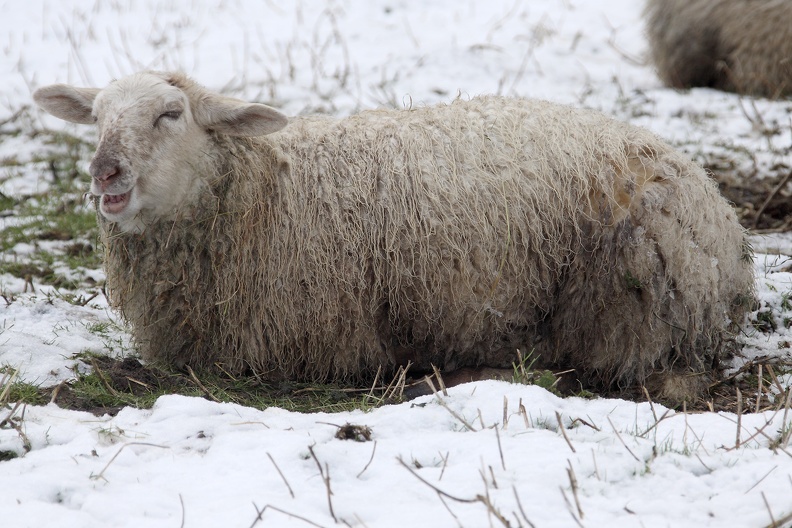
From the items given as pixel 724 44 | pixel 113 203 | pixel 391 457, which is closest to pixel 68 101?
pixel 113 203

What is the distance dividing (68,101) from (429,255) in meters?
2.11

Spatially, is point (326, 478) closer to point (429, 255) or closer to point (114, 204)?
point (429, 255)

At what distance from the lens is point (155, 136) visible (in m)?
→ 4.32

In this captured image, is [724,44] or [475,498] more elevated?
[724,44]

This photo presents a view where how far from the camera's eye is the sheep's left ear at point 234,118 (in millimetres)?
4500

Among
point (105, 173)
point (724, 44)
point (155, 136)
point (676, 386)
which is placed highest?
point (724, 44)

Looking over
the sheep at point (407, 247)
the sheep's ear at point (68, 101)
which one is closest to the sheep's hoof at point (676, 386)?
the sheep at point (407, 247)

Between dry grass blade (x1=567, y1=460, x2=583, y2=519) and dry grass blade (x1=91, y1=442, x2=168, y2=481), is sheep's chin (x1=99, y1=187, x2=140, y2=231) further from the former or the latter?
dry grass blade (x1=567, y1=460, x2=583, y2=519)

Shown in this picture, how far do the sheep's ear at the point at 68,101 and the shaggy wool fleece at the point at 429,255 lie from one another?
0.75m

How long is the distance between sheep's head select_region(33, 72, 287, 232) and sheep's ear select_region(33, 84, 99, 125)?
0.04 m

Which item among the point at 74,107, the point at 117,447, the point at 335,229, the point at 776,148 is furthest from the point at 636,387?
the point at 776,148

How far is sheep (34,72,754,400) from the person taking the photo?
177 inches

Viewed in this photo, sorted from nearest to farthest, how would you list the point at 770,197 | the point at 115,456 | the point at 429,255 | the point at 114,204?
the point at 115,456 → the point at 114,204 → the point at 429,255 → the point at 770,197

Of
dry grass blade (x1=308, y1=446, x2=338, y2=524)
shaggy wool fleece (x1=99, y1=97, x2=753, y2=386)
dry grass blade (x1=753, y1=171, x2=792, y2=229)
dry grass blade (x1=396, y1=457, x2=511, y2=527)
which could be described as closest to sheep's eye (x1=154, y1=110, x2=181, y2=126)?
shaggy wool fleece (x1=99, y1=97, x2=753, y2=386)
